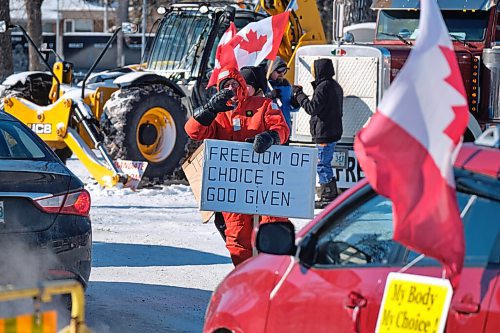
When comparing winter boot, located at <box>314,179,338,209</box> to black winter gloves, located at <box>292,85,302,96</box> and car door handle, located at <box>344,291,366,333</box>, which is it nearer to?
black winter gloves, located at <box>292,85,302,96</box>

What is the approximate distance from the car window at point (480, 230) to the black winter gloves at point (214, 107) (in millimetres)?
3965

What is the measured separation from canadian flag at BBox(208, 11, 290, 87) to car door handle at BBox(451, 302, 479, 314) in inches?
222

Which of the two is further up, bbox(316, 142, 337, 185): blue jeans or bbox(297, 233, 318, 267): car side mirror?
bbox(297, 233, 318, 267): car side mirror

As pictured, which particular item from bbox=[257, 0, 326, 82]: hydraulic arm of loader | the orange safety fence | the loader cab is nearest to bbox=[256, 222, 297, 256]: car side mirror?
the orange safety fence

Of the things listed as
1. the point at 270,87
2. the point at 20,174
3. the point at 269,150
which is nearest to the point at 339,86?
the point at 270,87

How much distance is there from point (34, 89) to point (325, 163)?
520 centimetres

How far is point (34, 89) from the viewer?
1692cm

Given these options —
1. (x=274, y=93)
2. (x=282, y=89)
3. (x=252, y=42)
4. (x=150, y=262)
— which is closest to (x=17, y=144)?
(x=150, y=262)

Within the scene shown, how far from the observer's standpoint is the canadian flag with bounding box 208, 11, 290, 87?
10212 mm

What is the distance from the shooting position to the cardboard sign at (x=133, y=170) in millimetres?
14938

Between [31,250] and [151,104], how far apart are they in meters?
8.63

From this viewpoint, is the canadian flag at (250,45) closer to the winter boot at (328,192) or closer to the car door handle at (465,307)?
the winter boot at (328,192)

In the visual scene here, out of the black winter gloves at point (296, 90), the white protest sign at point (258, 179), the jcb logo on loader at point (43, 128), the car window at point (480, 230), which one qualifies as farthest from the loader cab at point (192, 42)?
the car window at point (480, 230)

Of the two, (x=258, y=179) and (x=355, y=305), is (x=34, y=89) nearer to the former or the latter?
(x=258, y=179)
